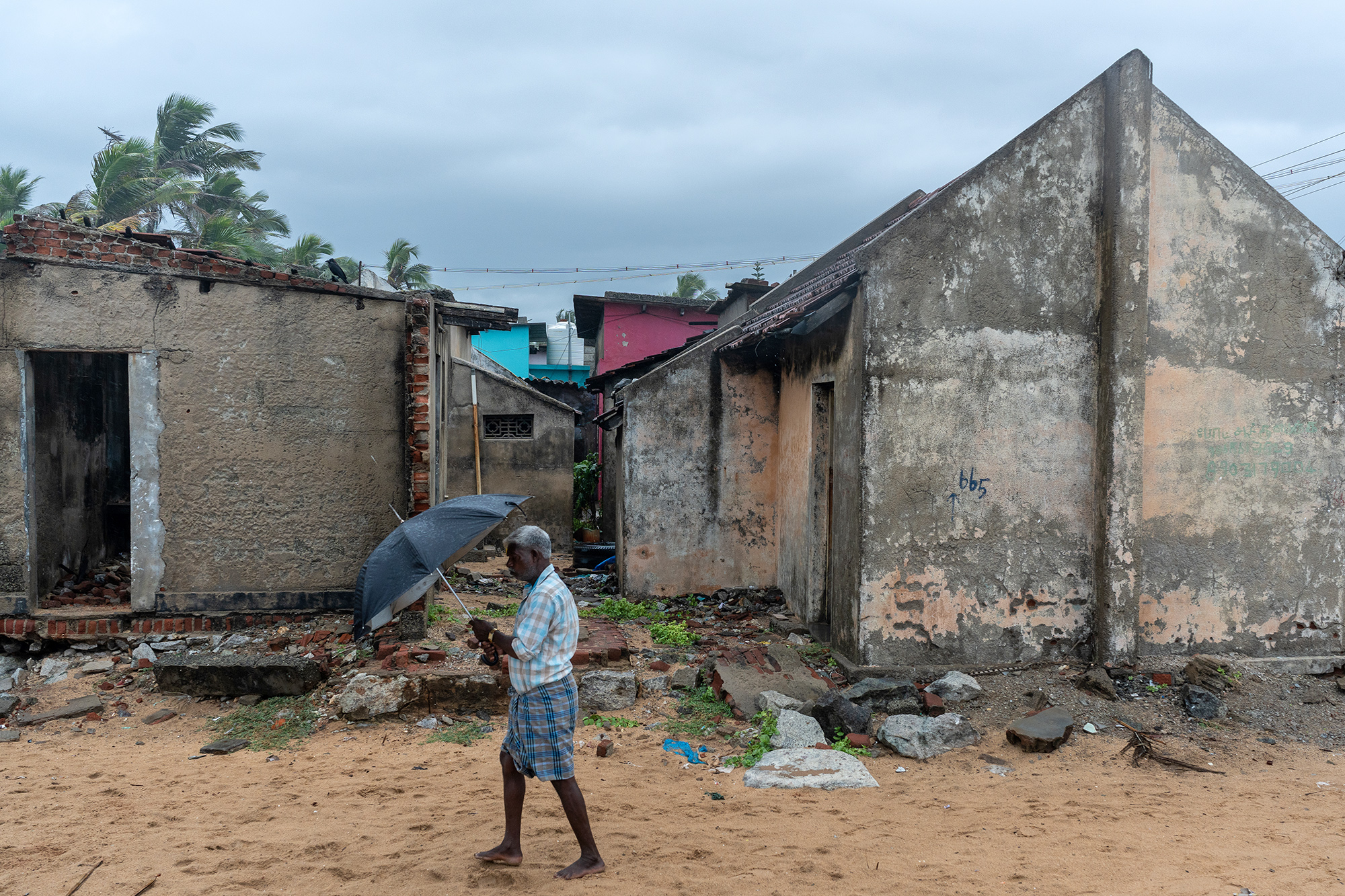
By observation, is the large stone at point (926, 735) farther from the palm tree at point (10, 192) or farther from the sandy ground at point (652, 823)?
the palm tree at point (10, 192)

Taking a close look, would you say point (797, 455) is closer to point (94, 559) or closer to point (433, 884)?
point (433, 884)

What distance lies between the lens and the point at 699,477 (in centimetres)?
1052

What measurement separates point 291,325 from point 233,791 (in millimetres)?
4242

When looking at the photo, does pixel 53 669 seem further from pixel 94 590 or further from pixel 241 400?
pixel 241 400

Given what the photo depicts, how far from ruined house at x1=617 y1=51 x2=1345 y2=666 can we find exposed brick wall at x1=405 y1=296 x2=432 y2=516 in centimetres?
338

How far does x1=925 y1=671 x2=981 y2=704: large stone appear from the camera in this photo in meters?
6.69

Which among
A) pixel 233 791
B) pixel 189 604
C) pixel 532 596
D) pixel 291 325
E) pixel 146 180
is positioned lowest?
pixel 233 791

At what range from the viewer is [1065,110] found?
7188 millimetres

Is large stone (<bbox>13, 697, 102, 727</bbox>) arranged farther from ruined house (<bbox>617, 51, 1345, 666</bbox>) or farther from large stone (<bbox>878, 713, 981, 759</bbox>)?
ruined house (<bbox>617, 51, 1345, 666</bbox>)

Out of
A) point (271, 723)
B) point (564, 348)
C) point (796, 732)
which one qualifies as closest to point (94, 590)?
point (271, 723)

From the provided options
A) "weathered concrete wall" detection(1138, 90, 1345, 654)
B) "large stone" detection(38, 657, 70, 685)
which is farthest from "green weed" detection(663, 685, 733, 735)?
"large stone" detection(38, 657, 70, 685)

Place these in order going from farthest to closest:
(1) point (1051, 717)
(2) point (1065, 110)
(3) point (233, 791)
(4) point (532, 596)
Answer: (2) point (1065, 110) → (1) point (1051, 717) → (3) point (233, 791) → (4) point (532, 596)

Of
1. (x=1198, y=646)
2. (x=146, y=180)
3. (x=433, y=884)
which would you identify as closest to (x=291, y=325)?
(x=433, y=884)

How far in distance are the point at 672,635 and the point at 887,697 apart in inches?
116
